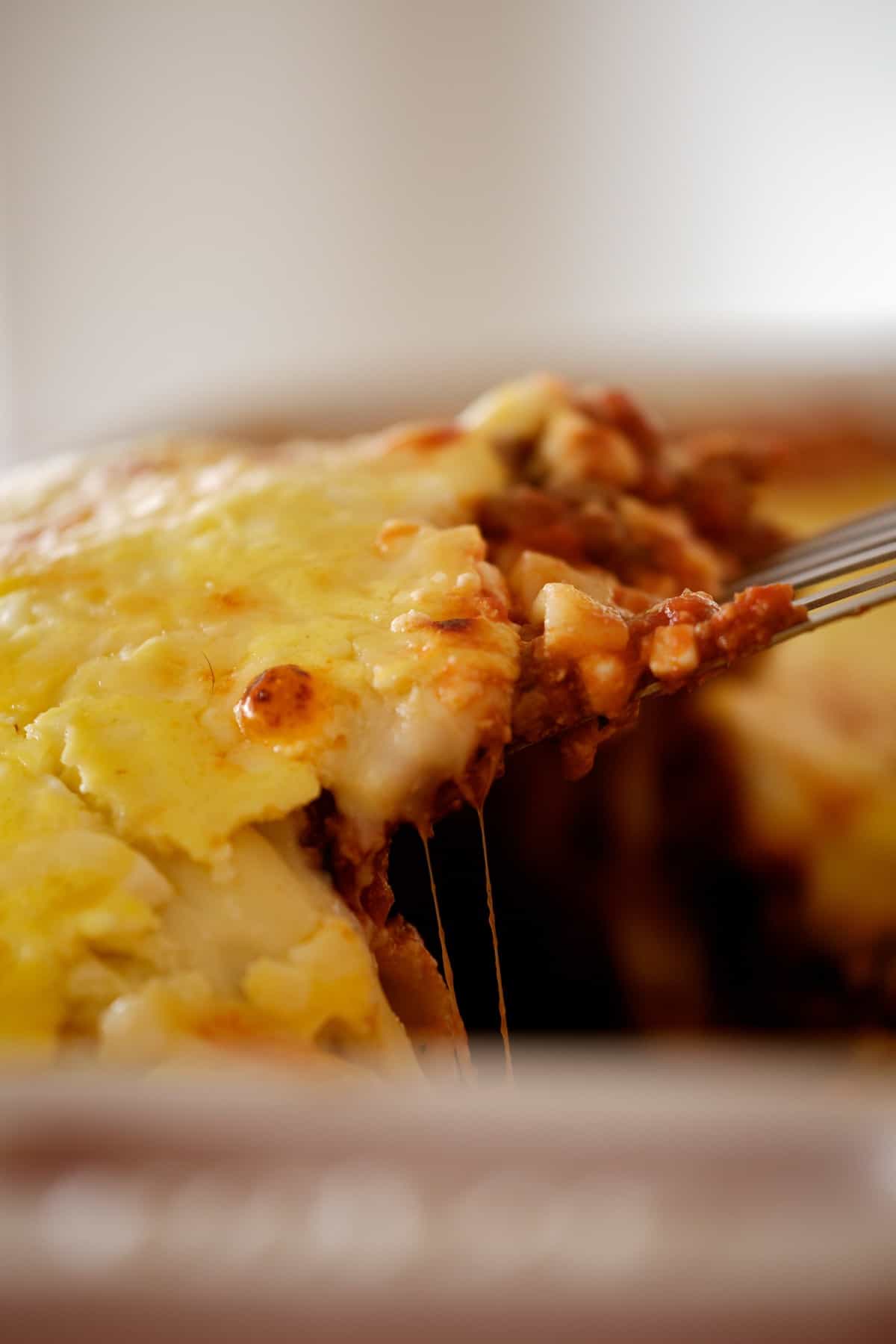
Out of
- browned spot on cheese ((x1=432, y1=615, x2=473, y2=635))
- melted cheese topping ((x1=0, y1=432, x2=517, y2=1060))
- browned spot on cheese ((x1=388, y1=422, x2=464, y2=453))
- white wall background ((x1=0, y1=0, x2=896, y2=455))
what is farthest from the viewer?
white wall background ((x1=0, y1=0, x2=896, y2=455))

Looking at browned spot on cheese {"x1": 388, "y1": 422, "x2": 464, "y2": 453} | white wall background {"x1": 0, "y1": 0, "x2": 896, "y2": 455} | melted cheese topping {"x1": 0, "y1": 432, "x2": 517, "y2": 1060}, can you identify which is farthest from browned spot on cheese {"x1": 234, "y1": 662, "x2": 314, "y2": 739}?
white wall background {"x1": 0, "y1": 0, "x2": 896, "y2": 455}

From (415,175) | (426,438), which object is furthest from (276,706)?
(415,175)

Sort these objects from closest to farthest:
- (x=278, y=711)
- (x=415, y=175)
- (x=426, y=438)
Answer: (x=278, y=711) < (x=426, y=438) < (x=415, y=175)

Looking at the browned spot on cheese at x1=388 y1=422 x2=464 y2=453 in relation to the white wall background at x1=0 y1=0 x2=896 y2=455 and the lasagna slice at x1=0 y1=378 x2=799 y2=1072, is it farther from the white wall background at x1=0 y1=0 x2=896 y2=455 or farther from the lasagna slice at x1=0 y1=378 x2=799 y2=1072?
the white wall background at x1=0 y1=0 x2=896 y2=455

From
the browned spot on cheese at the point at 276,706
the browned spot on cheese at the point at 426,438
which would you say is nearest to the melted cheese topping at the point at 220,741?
the browned spot on cheese at the point at 276,706

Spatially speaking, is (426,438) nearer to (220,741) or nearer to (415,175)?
(220,741)

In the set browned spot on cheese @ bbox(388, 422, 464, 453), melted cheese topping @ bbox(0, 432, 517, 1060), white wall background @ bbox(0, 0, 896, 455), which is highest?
white wall background @ bbox(0, 0, 896, 455)

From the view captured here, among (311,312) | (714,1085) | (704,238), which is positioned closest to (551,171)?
(704,238)

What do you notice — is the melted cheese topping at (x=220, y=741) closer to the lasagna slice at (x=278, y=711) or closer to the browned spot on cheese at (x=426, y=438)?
the lasagna slice at (x=278, y=711)
